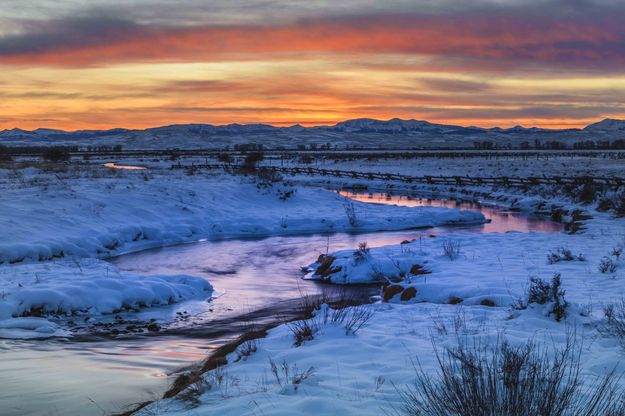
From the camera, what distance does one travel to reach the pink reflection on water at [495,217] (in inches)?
895

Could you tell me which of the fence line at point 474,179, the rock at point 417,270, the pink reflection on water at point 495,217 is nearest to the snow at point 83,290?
the rock at point 417,270

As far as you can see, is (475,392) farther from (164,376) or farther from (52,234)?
(52,234)

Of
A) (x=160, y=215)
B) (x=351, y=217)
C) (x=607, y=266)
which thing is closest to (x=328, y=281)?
(x=607, y=266)

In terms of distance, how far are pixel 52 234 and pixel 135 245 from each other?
9.06 ft

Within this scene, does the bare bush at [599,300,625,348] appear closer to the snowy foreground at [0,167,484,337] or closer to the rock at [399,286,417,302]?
the rock at [399,286,417,302]

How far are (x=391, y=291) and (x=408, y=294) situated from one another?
0.66 metres

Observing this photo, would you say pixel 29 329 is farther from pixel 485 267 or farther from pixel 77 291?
pixel 485 267

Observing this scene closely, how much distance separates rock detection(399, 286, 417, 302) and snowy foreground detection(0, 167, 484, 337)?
4320 millimetres

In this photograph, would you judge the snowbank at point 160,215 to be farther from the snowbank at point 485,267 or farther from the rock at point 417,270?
the rock at point 417,270

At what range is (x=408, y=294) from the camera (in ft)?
35.3

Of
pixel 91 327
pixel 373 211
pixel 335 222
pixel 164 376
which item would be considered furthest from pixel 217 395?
pixel 373 211

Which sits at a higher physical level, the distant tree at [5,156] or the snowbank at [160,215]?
the distant tree at [5,156]

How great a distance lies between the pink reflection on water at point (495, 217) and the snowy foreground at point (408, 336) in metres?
8.76

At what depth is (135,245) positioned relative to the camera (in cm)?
1908
